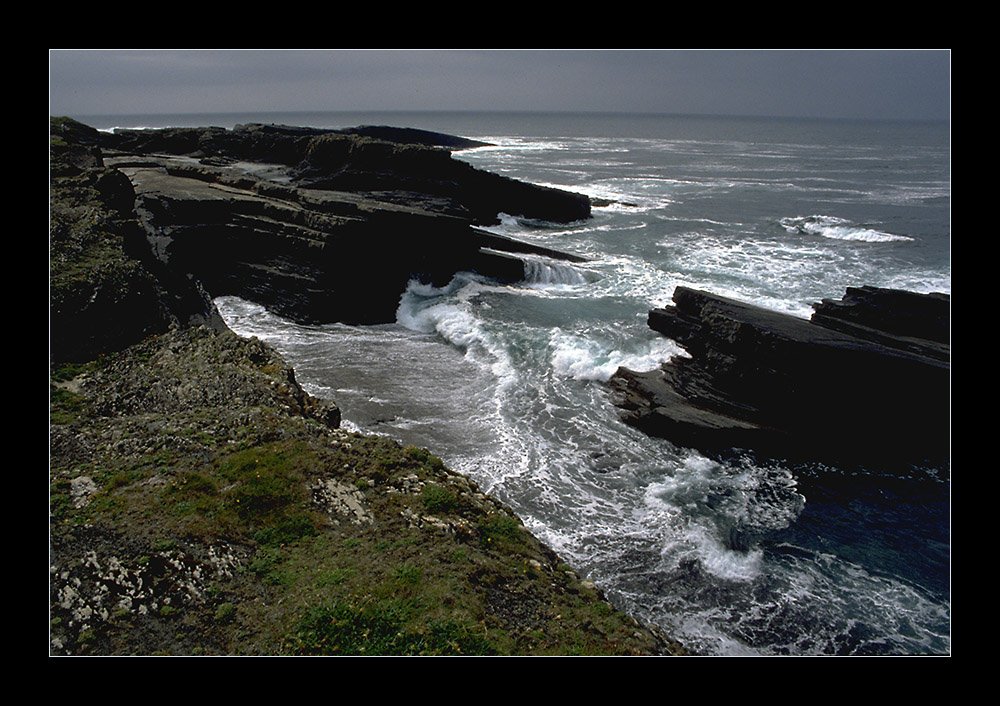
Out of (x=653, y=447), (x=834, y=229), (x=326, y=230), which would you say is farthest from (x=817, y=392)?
(x=834, y=229)

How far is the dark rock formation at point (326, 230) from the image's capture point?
96.0ft

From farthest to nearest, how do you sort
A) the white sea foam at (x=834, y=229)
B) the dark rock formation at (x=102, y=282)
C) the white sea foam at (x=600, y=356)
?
the white sea foam at (x=834, y=229), the white sea foam at (x=600, y=356), the dark rock formation at (x=102, y=282)

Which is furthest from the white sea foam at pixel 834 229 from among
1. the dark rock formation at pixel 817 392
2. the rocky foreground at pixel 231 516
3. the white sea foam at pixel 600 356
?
the rocky foreground at pixel 231 516

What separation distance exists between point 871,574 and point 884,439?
Result: 615cm

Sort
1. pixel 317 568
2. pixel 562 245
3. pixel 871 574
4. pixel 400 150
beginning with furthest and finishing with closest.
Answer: pixel 562 245 < pixel 400 150 < pixel 871 574 < pixel 317 568

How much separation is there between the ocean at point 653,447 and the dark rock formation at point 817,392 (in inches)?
34.1

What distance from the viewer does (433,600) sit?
825cm

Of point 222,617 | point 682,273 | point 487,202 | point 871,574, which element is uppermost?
point 487,202

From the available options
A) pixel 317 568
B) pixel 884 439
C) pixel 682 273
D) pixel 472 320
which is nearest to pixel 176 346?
pixel 317 568

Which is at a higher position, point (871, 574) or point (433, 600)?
point (433, 600)

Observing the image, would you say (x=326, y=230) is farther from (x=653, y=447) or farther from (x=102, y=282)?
(x=653, y=447)

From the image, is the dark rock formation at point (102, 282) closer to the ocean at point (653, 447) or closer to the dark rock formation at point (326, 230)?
the dark rock formation at point (326, 230)

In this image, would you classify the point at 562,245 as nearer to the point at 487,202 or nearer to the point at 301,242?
the point at 487,202
